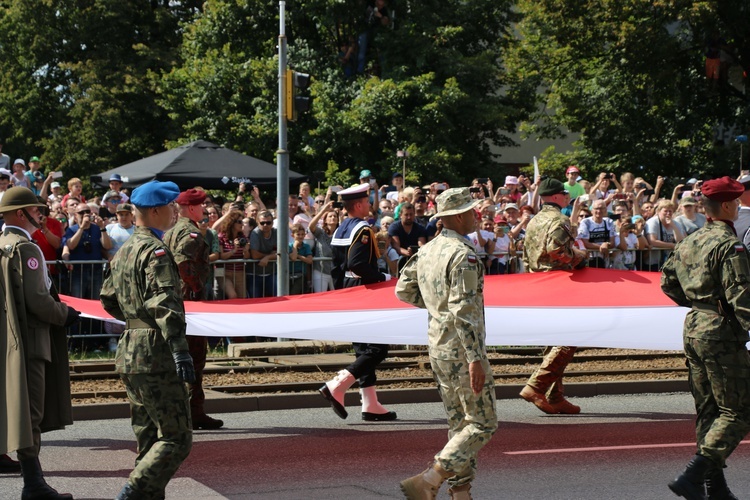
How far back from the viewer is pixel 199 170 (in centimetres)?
2094

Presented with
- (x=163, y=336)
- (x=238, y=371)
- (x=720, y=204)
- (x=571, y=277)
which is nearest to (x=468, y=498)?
(x=163, y=336)

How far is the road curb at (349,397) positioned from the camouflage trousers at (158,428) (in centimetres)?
475

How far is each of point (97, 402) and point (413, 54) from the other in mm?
22842

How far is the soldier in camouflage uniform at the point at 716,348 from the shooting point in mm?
7293

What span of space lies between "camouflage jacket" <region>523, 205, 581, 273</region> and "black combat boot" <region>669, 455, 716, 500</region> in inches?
145

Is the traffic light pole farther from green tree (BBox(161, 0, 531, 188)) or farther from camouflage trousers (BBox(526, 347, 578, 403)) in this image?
green tree (BBox(161, 0, 531, 188))

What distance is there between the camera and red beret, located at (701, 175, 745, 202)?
25.1 ft

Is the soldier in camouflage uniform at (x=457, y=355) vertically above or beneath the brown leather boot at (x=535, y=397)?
above

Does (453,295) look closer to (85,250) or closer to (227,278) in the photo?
(227,278)

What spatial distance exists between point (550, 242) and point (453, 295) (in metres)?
3.97

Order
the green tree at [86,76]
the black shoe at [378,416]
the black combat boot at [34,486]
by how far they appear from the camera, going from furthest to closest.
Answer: the green tree at [86,76], the black shoe at [378,416], the black combat boot at [34,486]

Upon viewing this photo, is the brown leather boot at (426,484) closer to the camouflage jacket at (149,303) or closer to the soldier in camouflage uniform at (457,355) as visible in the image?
the soldier in camouflage uniform at (457,355)

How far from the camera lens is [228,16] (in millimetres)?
36281

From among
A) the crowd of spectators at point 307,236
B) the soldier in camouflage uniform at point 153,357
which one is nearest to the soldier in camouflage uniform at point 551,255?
the crowd of spectators at point 307,236
